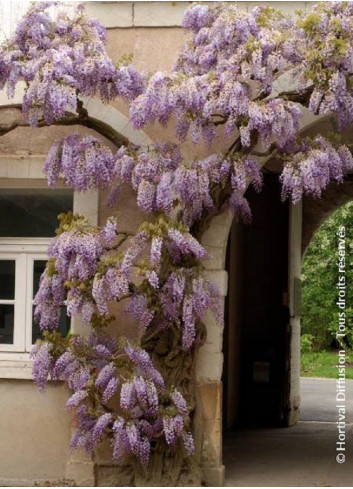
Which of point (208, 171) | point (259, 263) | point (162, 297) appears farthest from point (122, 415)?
point (259, 263)

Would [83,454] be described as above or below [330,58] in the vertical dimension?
below

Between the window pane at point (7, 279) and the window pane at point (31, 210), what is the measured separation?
250mm

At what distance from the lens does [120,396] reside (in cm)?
788

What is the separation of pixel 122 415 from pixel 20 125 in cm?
250

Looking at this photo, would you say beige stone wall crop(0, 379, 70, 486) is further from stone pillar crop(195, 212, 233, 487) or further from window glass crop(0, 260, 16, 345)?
stone pillar crop(195, 212, 233, 487)

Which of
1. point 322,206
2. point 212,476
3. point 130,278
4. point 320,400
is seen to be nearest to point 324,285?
point 320,400

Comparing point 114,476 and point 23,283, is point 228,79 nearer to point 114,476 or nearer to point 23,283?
point 23,283

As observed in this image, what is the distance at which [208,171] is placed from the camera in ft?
25.5

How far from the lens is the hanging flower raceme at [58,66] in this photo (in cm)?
783

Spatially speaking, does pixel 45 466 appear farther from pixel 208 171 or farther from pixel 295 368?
pixel 295 368

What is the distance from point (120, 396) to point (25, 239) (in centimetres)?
171

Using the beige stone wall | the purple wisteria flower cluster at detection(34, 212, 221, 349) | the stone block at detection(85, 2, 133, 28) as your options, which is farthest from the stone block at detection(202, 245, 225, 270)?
the stone block at detection(85, 2, 133, 28)

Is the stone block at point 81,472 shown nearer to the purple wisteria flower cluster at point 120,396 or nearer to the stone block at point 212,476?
the purple wisteria flower cluster at point 120,396

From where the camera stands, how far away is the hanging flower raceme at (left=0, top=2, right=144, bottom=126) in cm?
783
